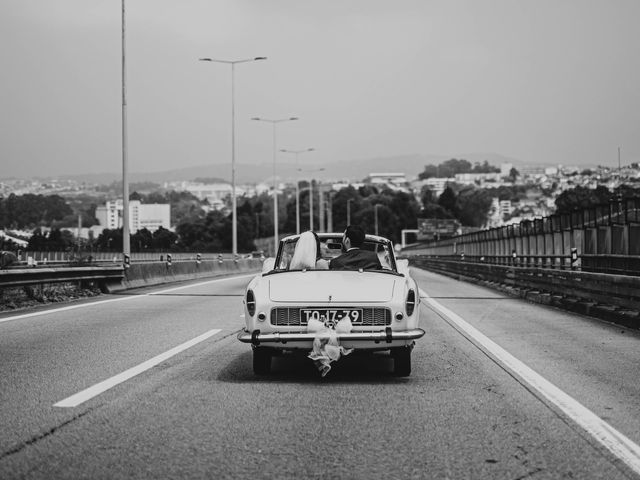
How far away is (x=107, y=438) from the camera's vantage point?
226 inches

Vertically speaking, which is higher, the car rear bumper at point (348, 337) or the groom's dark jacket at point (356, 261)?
the groom's dark jacket at point (356, 261)

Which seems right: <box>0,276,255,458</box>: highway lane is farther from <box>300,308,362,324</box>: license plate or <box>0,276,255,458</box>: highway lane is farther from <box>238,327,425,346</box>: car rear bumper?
<box>300,308,362,324</box>: license plate

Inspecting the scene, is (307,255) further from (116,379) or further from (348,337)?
(116,379)

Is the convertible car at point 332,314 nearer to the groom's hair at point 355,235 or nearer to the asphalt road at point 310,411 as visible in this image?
the asphalt road at point 310,411

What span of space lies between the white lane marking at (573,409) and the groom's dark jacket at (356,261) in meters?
1.71

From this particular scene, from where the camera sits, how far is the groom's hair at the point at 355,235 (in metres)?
9.53

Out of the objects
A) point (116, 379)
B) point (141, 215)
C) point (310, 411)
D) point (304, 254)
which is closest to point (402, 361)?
point (304, 254)

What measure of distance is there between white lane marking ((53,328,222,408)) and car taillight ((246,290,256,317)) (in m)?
1.23

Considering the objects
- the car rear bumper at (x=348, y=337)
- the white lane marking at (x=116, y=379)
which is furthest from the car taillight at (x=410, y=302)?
the white lane marking at (x=116, y=379)

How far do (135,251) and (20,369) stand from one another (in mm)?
72346

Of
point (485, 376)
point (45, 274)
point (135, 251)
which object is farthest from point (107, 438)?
point (135, 251)

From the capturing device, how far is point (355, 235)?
9.52 metres

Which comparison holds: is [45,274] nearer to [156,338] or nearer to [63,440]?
[156,338]

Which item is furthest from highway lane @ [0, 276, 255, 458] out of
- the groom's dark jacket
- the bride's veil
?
the groom's dark jacket
